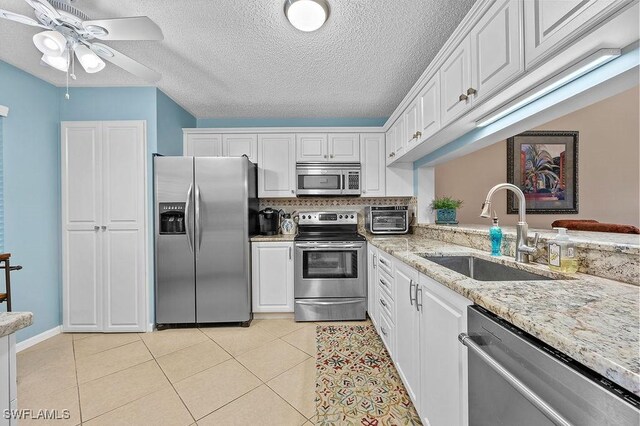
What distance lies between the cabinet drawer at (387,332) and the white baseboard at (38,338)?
122 inches

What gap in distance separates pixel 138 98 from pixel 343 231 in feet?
8.70

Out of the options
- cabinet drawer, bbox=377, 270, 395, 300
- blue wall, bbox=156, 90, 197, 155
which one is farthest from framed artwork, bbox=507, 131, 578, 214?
blue wall, bbox=156, 90, 197, 155

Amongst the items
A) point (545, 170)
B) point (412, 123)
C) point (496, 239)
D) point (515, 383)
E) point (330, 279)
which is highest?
point (412, 123)

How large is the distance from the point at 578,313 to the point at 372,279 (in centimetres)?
190

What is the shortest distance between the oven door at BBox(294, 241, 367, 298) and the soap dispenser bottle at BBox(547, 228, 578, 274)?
1.70 m

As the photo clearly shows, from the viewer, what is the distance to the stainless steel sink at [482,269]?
53.6 inches

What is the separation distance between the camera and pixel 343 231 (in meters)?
3.31

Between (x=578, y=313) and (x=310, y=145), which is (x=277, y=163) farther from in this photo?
(x=578, y=313)

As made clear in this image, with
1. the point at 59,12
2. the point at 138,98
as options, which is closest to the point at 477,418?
the point at 59,12

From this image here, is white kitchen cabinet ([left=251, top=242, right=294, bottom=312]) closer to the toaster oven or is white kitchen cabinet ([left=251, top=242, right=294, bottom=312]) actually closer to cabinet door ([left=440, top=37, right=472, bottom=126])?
the toaster oven

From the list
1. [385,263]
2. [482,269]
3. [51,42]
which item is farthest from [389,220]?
[51,42]

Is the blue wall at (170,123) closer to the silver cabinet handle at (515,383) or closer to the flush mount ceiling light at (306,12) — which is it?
the flush mount ceiling light at (306,12)

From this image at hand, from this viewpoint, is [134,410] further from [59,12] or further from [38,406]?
[59,12]

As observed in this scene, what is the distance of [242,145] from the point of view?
3.24 meters
